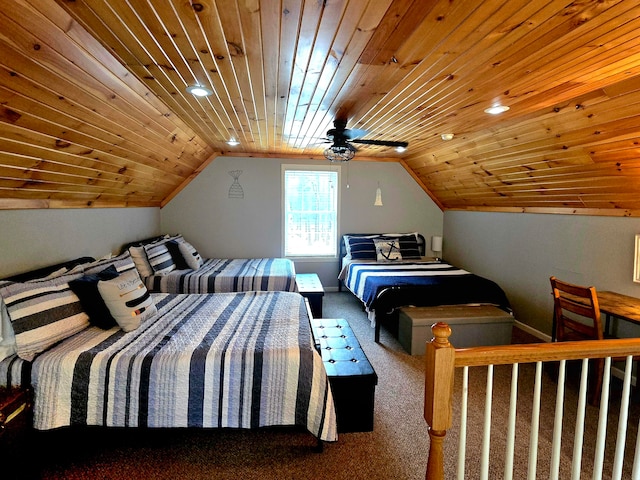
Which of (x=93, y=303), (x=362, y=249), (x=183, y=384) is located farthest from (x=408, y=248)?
(x=93, y=303)

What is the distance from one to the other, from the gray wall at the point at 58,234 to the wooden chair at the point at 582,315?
390 centimetres

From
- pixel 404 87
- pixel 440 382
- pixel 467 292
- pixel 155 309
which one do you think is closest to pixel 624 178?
pixel 467 292

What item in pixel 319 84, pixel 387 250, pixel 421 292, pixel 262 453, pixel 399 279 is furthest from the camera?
pixel 387 250

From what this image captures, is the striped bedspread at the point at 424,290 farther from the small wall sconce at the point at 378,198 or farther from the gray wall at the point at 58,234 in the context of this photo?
the gray wall at the point at 58,234

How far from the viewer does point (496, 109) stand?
2.60m

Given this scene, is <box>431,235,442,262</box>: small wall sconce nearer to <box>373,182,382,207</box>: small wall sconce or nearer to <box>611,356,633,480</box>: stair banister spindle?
<box>373,182,382,207</box>: small wall sconce

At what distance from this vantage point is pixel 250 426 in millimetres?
1851

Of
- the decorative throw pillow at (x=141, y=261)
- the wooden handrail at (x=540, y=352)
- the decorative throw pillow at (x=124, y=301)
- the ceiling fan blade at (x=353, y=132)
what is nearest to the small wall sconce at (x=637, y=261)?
the wooden handrail at (x=540, y=352)

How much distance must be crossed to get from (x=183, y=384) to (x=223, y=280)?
1.93 m

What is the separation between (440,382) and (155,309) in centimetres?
216

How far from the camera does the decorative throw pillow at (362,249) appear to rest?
4996 millimetres

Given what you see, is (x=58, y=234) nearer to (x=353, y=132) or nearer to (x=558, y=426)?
(x=353, y=132)

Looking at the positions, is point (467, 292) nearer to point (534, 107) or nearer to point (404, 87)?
point (534, 107)

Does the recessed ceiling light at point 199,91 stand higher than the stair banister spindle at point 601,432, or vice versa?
the recessed ceiling light at point 199,91
